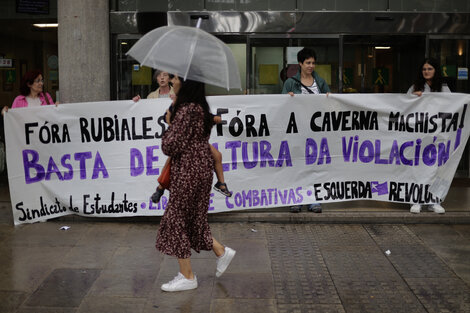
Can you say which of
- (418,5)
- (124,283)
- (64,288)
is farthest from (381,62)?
(64,288)

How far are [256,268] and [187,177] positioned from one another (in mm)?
1266

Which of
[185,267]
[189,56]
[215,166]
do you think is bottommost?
[185,267]

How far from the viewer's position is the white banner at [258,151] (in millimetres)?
7668

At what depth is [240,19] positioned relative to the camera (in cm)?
1018

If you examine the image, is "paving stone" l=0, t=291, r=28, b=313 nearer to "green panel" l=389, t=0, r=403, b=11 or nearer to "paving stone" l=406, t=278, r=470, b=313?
"paving stone" l=406, t=278, r=470, b=313

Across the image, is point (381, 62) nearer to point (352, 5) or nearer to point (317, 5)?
point (352, 5)

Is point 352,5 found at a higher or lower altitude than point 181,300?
higher

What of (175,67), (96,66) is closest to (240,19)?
(96,66)

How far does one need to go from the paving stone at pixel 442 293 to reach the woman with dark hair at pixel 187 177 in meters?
1.80

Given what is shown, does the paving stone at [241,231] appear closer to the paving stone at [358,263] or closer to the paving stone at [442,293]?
the paving stone at [358,263]

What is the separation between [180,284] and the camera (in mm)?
5398

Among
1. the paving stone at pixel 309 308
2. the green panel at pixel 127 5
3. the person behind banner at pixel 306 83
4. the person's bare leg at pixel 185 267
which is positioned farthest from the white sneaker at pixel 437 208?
the green panel at pixel 127 5

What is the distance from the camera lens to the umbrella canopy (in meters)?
4.97

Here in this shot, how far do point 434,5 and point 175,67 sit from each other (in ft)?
21.8
